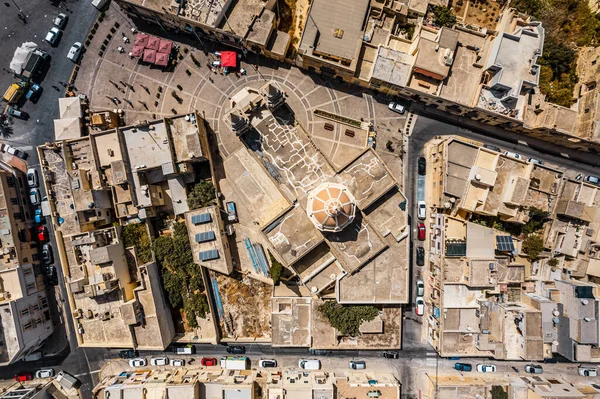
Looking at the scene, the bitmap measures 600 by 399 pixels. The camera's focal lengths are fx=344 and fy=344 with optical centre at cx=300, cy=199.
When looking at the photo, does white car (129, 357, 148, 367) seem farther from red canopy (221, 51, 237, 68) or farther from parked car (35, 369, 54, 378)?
red canopy (221, 51, 237, 68)

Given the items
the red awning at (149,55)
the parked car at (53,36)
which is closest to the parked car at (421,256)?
the red awning at (149,55)

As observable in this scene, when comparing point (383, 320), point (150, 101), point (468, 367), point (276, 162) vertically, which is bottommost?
point (468, 367)

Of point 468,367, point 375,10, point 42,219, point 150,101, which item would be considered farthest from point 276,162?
point 468,367

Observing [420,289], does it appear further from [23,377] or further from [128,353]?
Result: [23,377]

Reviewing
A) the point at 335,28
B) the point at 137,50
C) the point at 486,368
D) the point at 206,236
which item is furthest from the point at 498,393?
the point at 137,50

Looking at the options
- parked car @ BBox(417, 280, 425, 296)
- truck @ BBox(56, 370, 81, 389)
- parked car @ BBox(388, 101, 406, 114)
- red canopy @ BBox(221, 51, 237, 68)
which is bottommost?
truck @ BBox(56, 370, 81, 389)

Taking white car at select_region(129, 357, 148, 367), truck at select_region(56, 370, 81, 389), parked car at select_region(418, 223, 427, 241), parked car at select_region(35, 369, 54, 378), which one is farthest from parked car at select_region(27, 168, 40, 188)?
parked car at select_region(418, 223, 427, 241)

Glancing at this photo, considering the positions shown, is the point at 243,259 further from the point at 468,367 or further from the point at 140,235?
the point at 468,367
